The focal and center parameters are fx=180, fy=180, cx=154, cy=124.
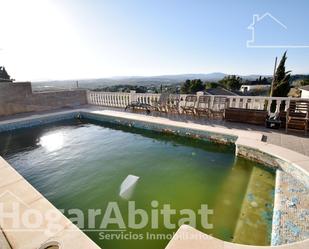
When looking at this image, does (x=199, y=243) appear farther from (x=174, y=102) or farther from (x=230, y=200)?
(x=174, y=102)

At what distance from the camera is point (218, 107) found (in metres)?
6.84

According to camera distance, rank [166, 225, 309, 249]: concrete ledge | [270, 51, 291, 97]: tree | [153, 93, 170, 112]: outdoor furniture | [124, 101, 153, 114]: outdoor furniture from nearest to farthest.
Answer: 1. [166, 225, 309, 249]: concrete ledge
2. [153, 93, 170, 112]: outdoor furniture
3. [124, 101, 153, 114]: outdoor furniture
4. [270, 51, 291, 97]: tree

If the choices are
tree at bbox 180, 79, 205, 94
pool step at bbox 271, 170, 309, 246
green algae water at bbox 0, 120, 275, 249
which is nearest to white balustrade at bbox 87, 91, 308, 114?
green algae water at bbox 0, 120, 275, 249

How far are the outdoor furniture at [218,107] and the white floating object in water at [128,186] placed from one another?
170 inches

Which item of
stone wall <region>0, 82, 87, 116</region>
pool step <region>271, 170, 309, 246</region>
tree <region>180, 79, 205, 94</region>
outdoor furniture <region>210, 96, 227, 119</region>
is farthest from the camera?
tree <region>180, 79, 205, 94</region>

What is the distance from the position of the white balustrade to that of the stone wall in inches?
48.4

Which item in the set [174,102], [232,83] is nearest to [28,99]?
[174,102]

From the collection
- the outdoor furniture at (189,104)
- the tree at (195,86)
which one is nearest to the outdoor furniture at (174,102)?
the outdoor furniture at (189,104)

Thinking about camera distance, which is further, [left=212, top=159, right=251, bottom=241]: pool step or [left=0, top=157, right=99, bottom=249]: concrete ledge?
[left=212, top=159, right=251, bottom=241]: pool step

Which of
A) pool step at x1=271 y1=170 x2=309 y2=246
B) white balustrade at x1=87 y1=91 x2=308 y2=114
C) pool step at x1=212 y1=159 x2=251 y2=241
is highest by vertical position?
white balustrade at x1=87 y1=91 x2=308 y2=114

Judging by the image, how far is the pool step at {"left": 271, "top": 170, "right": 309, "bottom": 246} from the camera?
2107 mm

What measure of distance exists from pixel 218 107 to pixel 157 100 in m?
2.64

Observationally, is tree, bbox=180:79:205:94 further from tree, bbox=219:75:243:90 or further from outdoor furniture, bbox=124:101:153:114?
outdoor furniture, bbox=124:101:153:114

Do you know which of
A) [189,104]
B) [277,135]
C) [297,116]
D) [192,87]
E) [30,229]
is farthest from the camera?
[192,87]
